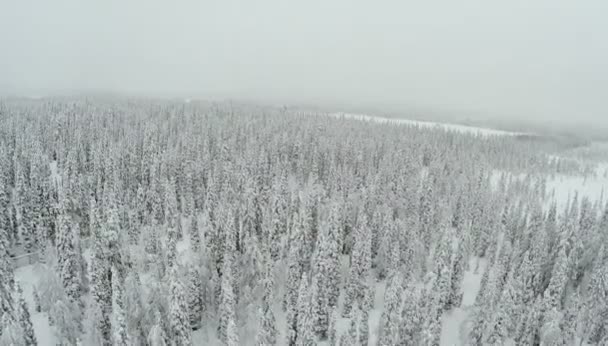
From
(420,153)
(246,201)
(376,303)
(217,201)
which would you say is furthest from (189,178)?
(420,153)

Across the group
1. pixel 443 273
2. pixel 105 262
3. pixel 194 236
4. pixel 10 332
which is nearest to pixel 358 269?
pixel 443 273

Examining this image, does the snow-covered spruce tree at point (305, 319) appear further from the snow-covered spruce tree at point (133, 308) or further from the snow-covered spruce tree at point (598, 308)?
the snow-covered spruce tree at point (598, 308)

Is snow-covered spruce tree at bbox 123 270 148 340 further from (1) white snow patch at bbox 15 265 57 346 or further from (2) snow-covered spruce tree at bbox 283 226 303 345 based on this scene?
(2) snow-covered spruce tree at bbox 283 226 303 345

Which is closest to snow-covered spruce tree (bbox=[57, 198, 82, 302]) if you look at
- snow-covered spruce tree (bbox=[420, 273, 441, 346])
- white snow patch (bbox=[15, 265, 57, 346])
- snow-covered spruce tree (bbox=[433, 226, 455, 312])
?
white snow patch (bbox=[15, 265, 57, 346])

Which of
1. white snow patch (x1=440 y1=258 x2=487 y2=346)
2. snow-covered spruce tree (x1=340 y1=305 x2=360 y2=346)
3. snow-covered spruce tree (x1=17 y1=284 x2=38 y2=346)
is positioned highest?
snow-covered spruce tree (x1=17 y1=284 x2=38 y2=346)

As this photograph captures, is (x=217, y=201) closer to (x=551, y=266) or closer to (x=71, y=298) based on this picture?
(x=71, y=298)

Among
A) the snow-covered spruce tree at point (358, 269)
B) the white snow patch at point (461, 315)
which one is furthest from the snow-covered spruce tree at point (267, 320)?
the white snow patch at point (461, 315)
